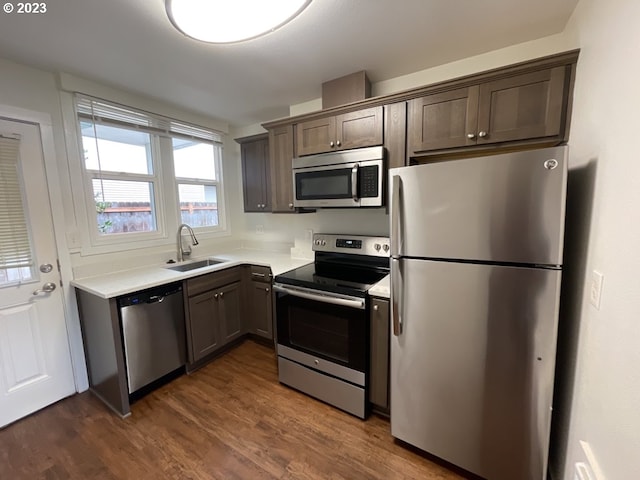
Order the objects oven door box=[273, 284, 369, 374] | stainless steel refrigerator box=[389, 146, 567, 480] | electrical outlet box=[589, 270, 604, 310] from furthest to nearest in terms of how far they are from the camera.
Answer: oven door box=[273, 284, 369, 374] → stainless steel refrigerator box=[389, 146, 567, 480] → electrical outlet box=[589, 270, 604, 310]

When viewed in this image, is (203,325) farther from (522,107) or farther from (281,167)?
(522,107)

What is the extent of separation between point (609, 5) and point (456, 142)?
0.78 m

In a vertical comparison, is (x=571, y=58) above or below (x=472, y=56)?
below

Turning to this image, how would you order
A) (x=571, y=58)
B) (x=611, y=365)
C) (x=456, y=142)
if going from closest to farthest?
(x=611, y=365) < (x=571, y=58) < (x=456, y=142)

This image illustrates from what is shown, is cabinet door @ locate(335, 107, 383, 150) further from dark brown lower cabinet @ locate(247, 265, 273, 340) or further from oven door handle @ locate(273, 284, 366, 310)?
dark brown lower cabinet @ locate(247, 265, 273, 340)

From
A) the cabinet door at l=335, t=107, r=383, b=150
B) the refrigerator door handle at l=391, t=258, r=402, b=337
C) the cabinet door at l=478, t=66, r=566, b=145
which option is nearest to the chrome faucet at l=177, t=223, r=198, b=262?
the cabinet door at l=335, t=107, r=383, b=150

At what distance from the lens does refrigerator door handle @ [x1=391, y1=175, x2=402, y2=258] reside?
1.48 metres

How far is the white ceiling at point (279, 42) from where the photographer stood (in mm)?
1442

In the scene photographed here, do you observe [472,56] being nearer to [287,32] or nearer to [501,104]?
[501,104]

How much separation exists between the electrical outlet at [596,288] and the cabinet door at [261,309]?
89.0 inches

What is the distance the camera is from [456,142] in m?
1.76

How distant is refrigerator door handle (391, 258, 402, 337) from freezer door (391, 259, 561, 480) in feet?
0.06

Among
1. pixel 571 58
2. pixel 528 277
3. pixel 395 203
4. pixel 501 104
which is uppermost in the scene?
pixel 571 58

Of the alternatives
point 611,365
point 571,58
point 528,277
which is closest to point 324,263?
point 528,277
